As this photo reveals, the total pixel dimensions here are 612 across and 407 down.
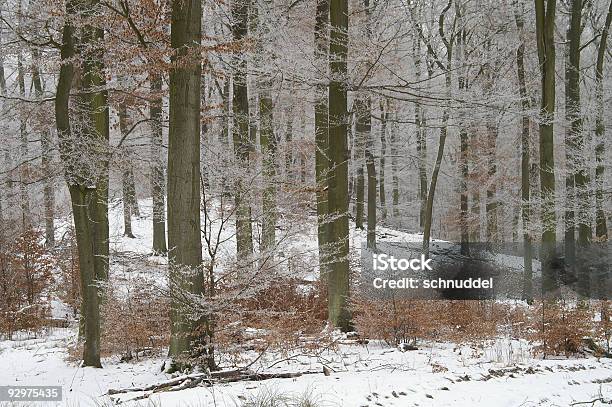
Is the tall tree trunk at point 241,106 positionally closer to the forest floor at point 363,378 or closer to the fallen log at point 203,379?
the forest floor at point 363,378

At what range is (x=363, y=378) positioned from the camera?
18.9ft

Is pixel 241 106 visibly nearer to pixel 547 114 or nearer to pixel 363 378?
pixel 547 114

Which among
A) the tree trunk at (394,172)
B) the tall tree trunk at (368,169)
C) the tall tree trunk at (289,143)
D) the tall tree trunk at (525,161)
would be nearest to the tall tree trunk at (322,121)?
the tall tree trunk at (289,143)

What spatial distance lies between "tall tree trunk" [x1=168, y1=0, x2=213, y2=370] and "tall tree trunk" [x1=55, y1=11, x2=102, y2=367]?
1.69 m

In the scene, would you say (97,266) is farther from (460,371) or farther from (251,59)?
(460,371)

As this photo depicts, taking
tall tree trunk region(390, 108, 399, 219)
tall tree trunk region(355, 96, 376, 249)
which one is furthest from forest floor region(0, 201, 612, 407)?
tall tree trunk region(390, 108, 399, 219)

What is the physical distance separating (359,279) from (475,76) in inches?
199

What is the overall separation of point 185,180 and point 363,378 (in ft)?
10.0

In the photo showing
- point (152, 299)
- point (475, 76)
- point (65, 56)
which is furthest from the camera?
point (475, 76)

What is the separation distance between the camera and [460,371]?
252 inches

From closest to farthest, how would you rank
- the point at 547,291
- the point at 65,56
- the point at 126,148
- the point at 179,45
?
the point at 179,45 < the point at 65,56 < the point at 126,148 < the point at 547,291

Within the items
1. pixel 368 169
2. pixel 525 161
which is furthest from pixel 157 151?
pixel 525 161

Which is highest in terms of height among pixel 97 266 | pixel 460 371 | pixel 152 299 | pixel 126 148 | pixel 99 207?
pixel 126 148

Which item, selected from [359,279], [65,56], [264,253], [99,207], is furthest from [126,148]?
[359,279]
